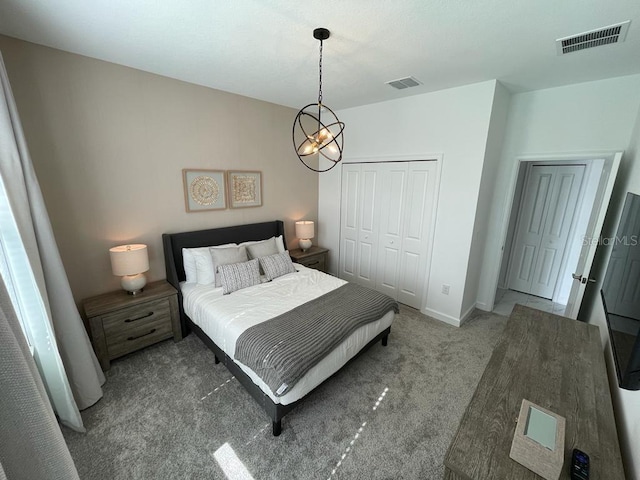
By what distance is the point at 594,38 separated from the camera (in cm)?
184

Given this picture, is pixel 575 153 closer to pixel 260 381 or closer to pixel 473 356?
pixel 473 356

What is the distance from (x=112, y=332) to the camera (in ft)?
7.72

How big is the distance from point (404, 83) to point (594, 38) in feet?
4.66

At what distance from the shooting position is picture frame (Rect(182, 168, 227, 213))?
9.84 feet

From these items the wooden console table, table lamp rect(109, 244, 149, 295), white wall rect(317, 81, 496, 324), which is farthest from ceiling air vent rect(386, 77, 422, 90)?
table lamp rect(109, 244, 149, 295)

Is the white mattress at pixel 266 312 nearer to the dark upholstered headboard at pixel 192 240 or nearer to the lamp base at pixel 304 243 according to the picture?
the dark upholstered headboard at pixel 192 240

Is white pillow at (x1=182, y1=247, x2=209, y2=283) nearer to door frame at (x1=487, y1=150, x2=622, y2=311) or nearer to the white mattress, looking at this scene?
the white mattress

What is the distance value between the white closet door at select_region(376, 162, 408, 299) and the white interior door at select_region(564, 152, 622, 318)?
180 centimetres

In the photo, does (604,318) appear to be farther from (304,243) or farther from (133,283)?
(133,283)

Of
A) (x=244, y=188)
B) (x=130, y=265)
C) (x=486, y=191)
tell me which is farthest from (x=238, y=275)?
(x=486, y=191)

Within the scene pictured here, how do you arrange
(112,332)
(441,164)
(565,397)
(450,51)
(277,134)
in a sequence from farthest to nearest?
(277,134) → (441,164) → (112,332) → (450,51) → (565,397)

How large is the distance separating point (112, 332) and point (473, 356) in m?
3.45

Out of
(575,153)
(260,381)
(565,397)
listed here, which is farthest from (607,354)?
(260,381)

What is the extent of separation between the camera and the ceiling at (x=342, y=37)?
1.59m
